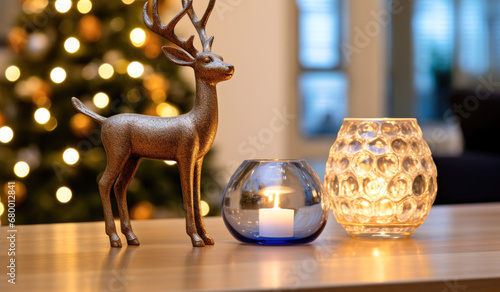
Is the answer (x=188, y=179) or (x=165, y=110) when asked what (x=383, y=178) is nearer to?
(x=188, y=179)

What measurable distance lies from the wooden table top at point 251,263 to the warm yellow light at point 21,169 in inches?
52.3

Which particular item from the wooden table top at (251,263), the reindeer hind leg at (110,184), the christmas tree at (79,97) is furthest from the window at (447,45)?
the reindeer hind leg at (110,184)

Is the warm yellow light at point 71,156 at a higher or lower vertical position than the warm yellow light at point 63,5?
lower

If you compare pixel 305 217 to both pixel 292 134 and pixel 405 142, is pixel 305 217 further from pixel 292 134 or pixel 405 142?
pixel 292 134

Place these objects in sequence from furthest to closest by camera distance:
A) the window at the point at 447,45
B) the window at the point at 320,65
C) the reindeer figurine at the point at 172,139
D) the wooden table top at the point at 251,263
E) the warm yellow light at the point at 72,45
→ the window at the point at 447,45
the window at the point at 320,65
the warm yellow light at the point at 72,45
the reindeer figurine at the point at 172,139
the wooden table top at the point at 251,263

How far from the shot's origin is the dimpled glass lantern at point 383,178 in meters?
0.94

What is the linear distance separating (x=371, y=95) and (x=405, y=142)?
324 centimetres

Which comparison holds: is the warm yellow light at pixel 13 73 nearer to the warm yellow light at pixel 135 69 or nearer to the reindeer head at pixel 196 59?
the warm yellow light at pixel 135 69

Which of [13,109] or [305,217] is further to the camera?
[13,109]

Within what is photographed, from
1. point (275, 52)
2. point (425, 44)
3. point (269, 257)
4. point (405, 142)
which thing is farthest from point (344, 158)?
point (425, 44)

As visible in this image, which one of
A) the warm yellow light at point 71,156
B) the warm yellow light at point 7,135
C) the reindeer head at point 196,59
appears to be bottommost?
the warm yellow light at point 71,156

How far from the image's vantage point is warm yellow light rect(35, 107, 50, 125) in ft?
7.69

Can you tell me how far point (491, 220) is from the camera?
120 cm

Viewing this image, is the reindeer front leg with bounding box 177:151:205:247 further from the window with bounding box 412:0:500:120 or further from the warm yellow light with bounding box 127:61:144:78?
the window with bounding box 412:0:500:120
